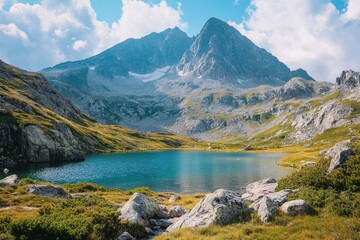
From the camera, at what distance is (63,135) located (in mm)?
160375

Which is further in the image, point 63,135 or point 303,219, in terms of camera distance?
point 63,135

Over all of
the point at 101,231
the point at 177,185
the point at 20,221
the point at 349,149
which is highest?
the point at 349,149

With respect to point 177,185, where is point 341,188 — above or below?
above

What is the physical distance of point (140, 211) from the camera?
28641 mm

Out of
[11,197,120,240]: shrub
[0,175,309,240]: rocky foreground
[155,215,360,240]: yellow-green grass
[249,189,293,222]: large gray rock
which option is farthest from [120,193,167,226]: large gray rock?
[249,189,293,222]: large gray rock

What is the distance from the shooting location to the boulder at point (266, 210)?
21.5 m

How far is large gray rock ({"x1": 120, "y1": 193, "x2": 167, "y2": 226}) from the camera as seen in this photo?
26469 millimetres

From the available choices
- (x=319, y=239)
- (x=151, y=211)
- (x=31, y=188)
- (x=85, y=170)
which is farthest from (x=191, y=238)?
(x=85, y=170)

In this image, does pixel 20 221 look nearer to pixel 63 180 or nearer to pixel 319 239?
pixel 319 239

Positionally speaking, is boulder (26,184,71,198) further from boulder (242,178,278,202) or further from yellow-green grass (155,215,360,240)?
boulder (242,178,278,202)

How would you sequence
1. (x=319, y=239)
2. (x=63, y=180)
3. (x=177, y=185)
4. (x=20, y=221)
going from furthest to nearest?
(x=63, y=180) → (x=177, y=185) → (x=20, y=221) → (x=319, y=239)

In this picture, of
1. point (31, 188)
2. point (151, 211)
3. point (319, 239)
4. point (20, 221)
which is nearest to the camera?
point (319, 239)

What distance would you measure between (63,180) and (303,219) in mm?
81294

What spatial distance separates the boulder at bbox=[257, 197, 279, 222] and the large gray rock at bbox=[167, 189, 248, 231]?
1.61 metres
